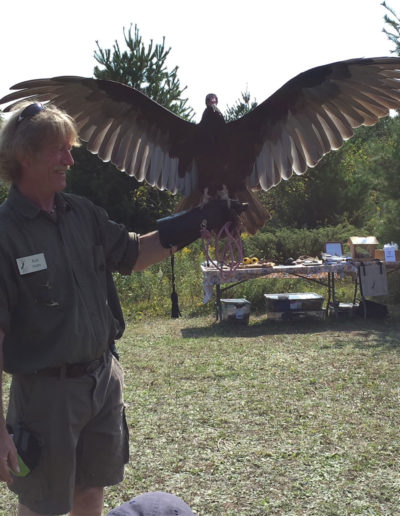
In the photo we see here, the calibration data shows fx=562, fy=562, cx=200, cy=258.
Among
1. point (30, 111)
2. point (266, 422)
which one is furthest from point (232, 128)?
point (266, 422)

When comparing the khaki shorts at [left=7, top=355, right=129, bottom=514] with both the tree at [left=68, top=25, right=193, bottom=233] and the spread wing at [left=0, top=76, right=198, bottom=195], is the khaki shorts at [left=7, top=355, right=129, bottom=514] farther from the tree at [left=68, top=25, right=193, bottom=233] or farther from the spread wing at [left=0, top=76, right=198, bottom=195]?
the tree at [left=68, top=25, right=193, bottom=233]

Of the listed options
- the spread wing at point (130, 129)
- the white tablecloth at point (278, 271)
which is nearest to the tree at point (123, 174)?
the white tablecloth at point (278, 271)

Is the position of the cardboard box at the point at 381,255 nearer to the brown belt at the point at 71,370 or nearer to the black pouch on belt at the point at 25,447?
the brown belt at the point at 71,370

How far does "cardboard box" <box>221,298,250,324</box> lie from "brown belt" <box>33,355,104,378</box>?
507 centimetres

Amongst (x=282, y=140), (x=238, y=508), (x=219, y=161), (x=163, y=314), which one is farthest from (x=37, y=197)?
(x=163, y=314)

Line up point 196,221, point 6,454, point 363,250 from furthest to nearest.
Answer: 1. point 363,250
2. point 196,221
3. point 6,454

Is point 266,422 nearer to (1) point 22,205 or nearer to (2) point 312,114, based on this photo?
(2) point 312,114

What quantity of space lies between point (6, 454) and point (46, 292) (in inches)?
16.8

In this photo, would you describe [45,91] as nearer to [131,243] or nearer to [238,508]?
[131,243]

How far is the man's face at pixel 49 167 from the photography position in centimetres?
153

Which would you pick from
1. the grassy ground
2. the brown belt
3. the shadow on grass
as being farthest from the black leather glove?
the shadow on grass

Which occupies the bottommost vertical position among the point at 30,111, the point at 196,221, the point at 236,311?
the point at 236,311

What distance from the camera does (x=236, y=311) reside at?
262 inches

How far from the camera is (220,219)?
1.76 m
